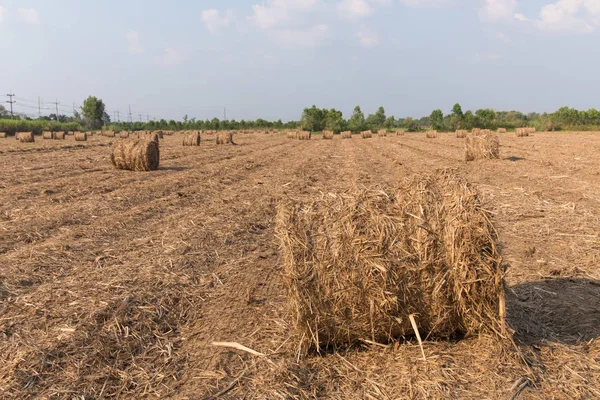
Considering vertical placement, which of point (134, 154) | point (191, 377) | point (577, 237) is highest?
point (134, 154)

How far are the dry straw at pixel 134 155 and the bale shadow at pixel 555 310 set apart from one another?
1309 centimetres

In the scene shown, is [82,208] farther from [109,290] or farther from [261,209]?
[109,290]

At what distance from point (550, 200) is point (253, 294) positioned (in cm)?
760

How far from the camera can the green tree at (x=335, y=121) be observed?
76000 millimetres

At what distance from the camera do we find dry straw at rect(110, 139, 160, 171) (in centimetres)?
1551

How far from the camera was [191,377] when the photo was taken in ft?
12.6

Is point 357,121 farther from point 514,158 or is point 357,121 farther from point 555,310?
point 555,310

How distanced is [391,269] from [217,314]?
6.65 ft

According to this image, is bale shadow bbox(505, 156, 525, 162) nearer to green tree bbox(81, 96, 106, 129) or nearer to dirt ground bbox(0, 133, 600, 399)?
dirt ground bbox(0, 133, 600, 399)

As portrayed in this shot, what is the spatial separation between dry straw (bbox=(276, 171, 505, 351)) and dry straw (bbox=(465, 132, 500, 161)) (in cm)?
1536

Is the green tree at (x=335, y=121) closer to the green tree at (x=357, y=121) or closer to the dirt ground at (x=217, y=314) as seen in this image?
the green tree at (x=357, y=121)

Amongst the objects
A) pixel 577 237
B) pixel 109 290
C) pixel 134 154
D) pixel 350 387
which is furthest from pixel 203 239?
pixel 134 154

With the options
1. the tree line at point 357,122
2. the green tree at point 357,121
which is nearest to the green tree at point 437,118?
the tree line at point 357,122

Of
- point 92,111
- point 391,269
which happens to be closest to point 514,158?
point 391,269
